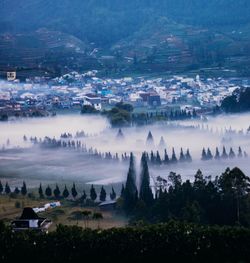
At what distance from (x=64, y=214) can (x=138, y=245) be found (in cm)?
425

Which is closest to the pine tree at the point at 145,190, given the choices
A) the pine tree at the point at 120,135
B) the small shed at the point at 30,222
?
the small shed at the point at 30,222

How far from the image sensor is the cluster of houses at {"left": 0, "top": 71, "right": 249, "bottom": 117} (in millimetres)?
37438

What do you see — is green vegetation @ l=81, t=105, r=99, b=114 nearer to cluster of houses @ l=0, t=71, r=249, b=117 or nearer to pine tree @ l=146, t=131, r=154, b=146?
cluster of houses @ l=0, t=71, r=249, b=117

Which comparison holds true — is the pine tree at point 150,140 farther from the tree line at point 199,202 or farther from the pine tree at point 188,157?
the tree line at point 199,202

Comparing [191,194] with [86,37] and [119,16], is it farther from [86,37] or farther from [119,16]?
[119,16]

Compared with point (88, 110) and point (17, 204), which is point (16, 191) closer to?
point (17, 204)

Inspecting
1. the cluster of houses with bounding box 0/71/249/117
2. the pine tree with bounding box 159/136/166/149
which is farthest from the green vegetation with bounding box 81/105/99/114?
the pine tree with bounding box 159/136/166/149

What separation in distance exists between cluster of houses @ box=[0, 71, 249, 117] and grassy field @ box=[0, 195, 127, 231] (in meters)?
14.7

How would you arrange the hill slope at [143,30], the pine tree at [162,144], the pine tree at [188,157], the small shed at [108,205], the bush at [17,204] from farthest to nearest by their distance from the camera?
the hill slope at [143,30] → the pine tree at [162,144] → the pine tree at [188,157] → the bush at [17,204] → the small shed at [108,205]

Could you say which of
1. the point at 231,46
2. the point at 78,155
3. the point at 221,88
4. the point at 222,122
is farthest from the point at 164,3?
the point at 78,155

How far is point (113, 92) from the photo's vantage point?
142 feet

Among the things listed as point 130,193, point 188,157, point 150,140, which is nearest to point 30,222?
point 130,193

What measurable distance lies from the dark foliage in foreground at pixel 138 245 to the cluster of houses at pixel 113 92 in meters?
19.8

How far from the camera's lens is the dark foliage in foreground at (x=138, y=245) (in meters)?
15.0
